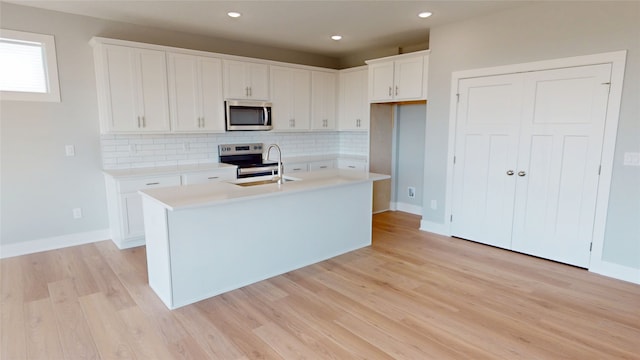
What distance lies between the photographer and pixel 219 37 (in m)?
5.15

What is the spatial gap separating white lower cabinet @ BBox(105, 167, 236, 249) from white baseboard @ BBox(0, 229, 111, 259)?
210 mm

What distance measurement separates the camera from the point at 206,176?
462 centimetres

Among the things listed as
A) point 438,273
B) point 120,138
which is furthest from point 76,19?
point 438,273

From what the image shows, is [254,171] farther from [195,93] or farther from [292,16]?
[292,16]

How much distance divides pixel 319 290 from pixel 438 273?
123 cm

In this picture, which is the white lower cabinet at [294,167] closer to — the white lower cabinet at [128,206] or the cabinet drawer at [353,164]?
the cabinet drawer at [353,164]

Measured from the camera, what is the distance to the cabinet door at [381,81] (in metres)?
5.15

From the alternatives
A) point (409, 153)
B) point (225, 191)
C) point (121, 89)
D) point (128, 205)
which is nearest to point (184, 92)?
point (121, 89)

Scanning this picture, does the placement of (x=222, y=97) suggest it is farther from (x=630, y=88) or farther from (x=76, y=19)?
(x=630, y=88)

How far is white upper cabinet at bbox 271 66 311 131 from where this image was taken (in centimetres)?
548

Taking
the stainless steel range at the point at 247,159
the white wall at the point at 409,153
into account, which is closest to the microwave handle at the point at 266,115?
the stainless steel range at the point at 247,159

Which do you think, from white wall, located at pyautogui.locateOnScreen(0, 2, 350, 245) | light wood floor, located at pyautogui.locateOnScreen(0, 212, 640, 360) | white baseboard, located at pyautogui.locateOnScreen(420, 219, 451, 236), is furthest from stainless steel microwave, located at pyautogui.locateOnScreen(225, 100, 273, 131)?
white baseboard, located at pyautogui.locateOnScreen(420, 219, 451, 236)

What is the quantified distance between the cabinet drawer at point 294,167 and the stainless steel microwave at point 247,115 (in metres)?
0.64

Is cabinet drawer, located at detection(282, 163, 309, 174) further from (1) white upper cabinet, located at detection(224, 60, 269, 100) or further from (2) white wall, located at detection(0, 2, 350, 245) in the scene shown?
(2) white wall, located at detection(0, 2, 350, 245)
